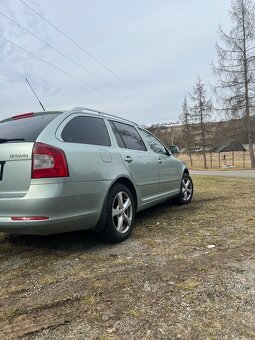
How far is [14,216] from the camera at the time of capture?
3.30 meters

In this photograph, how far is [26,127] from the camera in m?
3.74

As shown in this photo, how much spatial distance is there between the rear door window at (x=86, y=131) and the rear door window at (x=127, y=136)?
279 mm


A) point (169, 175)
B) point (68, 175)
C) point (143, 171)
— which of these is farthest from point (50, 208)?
point (169, 175)

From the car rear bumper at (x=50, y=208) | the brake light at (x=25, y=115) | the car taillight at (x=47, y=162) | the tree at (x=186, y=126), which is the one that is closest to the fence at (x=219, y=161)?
the tree at (x=186, y=126)

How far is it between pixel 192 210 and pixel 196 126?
36.7 meters

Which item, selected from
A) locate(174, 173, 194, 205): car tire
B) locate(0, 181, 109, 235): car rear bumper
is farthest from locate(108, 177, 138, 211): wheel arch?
locate(174, 173, 194, 205): car tire

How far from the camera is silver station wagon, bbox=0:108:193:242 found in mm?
3264

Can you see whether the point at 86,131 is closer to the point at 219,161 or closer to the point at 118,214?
the point at 118,214

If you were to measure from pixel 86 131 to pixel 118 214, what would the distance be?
107cm

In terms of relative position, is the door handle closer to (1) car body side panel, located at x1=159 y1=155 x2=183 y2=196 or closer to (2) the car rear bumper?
(2) the car rear bumper

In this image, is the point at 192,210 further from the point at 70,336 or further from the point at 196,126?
the point at 196,126

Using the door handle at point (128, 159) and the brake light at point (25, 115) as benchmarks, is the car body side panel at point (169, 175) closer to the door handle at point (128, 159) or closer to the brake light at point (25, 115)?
the door handle at point (128, 159)

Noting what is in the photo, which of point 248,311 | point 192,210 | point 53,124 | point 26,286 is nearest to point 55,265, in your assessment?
point 26,286

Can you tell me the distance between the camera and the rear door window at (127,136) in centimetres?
462
